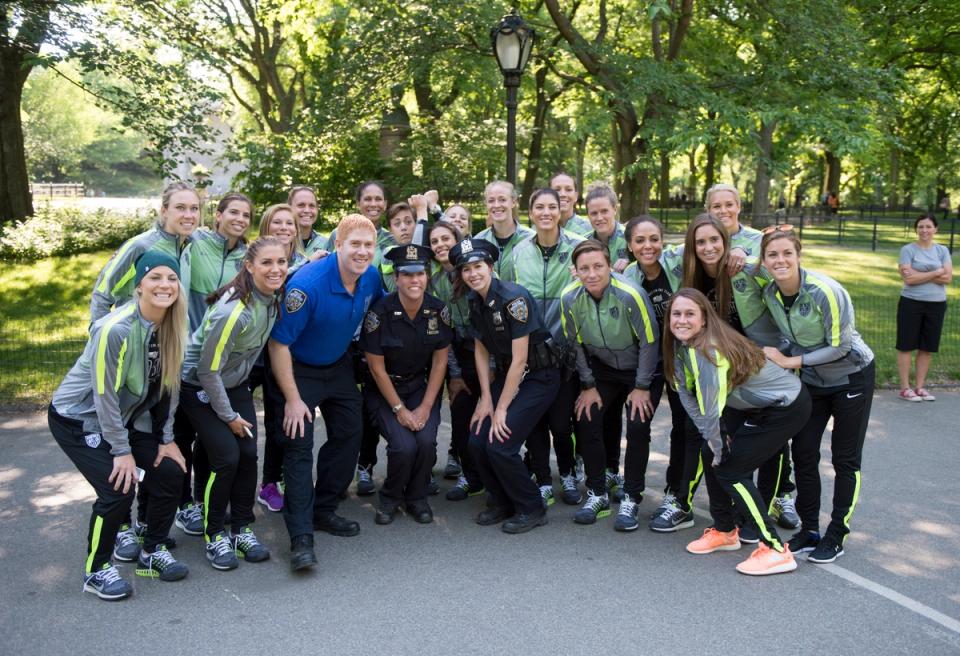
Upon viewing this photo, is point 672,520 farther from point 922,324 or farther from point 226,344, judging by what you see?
point 922,324

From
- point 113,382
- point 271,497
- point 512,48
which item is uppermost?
point 512,48

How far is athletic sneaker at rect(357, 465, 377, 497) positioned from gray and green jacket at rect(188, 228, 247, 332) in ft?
5.17

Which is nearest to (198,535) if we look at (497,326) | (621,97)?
(497,326)

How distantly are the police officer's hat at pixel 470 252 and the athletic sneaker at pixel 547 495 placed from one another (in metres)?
1.66

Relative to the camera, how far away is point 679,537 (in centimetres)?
524

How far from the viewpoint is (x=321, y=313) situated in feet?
16.5

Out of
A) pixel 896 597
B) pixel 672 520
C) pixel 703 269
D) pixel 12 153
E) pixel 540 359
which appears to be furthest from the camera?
pixel 12 153

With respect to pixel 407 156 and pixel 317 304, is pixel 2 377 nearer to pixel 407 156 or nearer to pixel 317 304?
pixel 317 304

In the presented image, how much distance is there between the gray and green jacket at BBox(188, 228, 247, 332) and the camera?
5500 millimetres

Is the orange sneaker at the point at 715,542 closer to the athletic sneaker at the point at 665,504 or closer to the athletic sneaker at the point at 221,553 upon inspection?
the athletic sneaker at the point at 665,504

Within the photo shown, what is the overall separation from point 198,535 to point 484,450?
184cm

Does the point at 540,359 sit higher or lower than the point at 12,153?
lower

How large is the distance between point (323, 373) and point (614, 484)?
2.19 meters

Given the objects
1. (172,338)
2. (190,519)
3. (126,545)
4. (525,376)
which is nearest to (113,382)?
(172,338)
